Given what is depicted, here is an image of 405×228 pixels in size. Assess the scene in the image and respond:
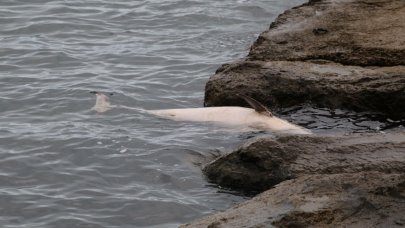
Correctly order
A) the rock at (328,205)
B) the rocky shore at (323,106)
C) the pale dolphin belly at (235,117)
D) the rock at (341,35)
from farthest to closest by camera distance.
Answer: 1. the rock at (341,35)
2. the pale dolphin belly at (235,117)
3. the rocky shore at (323,106)
4. the rock at (328,205)

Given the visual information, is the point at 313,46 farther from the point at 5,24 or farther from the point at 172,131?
the point at 5,24

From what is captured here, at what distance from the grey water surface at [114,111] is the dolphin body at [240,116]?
141 millimetres

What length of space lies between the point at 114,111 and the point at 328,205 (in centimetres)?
526

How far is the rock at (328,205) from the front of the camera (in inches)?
219

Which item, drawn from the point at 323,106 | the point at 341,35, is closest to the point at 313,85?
the point at 323,106

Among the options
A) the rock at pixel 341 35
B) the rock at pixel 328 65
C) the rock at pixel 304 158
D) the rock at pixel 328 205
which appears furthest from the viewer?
the rock at pixel 341 35

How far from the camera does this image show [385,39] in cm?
1012

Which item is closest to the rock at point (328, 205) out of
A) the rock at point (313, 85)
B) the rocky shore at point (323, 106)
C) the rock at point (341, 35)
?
the rocky shore at point (323, 106)

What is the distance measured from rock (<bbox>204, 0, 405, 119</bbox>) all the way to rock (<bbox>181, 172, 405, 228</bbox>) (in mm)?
3295

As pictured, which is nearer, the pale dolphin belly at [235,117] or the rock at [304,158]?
the rock at [304,158]

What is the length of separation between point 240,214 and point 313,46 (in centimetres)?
488

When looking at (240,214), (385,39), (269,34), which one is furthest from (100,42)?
(240,214)

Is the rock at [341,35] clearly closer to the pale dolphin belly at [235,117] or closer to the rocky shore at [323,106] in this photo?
the rocky shore at [323,106]

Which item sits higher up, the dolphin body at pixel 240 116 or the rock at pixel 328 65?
the rock at pixel 328 65
